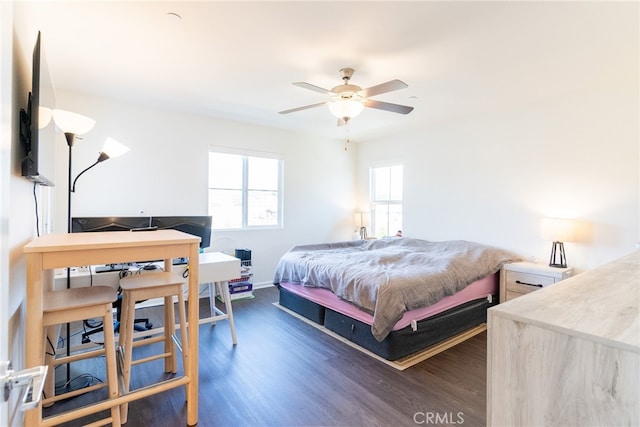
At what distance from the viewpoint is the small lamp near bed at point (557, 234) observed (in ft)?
10.4

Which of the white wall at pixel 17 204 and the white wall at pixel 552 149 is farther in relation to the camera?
the white wall at pixel 552 149

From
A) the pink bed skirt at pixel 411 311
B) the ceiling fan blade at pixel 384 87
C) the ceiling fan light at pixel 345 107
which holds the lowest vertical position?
the pink bed skirt at pixel 411 311

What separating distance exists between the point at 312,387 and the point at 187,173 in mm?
3167

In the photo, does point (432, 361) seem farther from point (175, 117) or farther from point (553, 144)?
point (175, 117)

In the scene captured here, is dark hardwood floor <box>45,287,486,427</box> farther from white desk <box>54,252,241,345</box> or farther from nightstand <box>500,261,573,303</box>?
nightstand <box>500,261,573,303</box>

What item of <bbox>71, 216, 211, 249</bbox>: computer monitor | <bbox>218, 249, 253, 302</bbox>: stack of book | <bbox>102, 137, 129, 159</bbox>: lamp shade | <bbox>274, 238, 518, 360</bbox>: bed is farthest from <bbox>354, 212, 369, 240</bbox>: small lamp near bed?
<bbox>102, 137, 129, 159</bbox>: lamp shade

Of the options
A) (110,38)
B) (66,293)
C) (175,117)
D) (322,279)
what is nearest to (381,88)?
(322,279)

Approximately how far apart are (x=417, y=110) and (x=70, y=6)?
3.43m

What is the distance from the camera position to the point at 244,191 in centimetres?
474

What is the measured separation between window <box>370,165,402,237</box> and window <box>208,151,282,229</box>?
70.2 inches

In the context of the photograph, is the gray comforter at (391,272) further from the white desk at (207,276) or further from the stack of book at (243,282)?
the white desk at (207,276)

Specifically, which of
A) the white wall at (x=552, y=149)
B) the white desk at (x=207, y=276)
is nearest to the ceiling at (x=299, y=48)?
the white wall at (x=552, y=149)

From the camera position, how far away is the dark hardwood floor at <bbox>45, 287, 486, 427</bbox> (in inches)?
72.6

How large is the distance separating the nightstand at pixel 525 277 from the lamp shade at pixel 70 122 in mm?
4076
